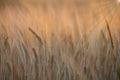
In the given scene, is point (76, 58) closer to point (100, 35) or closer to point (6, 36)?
point (100, 35)

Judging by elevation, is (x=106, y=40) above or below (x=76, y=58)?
above

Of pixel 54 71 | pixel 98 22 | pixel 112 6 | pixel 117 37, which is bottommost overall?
pixel 54 71

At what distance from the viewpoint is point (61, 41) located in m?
1.45

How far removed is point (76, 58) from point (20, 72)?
0.44 metres

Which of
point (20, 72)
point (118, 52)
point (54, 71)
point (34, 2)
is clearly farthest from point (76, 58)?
point (34, 2)

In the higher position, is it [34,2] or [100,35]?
[34,2]

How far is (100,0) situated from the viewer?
1.44 m

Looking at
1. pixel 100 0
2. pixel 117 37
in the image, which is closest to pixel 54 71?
pixel 117 37

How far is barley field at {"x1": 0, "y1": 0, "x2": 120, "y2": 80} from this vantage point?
140 cm

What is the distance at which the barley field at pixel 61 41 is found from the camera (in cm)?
140

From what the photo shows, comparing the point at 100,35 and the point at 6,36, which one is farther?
the point at 6,36

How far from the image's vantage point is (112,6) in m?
1.43

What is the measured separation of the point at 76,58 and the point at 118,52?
11.8 inches

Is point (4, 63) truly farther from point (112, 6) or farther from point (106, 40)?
point (112, 6)
